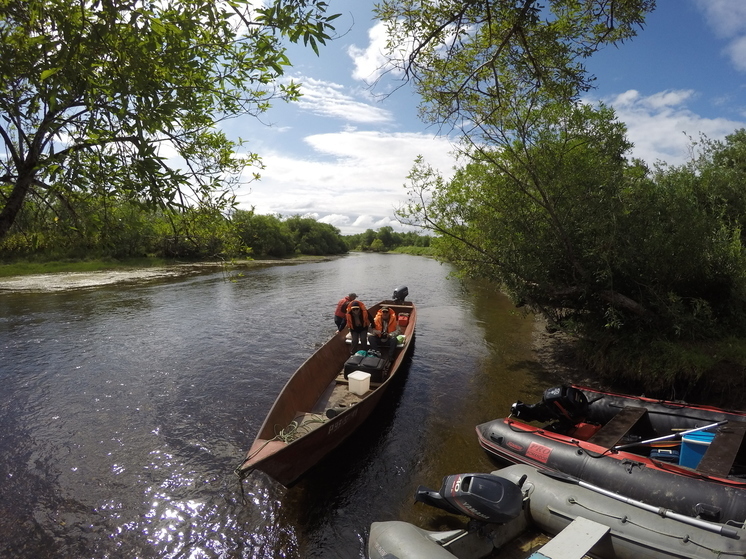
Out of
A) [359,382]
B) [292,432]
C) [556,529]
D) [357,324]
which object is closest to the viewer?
[556,529]

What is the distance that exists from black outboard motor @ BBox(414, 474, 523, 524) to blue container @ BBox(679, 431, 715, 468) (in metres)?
3.06

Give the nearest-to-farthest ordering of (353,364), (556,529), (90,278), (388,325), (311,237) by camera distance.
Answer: (556,529)
(353,364)
(388,325)
(90,278)
(311,237)

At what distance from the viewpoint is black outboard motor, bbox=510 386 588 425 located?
754cm

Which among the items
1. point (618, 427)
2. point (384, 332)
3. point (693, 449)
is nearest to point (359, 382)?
point (384, 332)

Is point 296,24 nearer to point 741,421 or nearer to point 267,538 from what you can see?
point 267,538

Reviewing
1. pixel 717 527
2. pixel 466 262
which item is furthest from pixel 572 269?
pixel 717 527

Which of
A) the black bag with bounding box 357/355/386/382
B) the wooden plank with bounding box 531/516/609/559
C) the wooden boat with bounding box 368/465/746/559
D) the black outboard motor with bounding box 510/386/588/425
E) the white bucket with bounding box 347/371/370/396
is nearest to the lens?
the wooden plank with bounding box 531/516/609/559

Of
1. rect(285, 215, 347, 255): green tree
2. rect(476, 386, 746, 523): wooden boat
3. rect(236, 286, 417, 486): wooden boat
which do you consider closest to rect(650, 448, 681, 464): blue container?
rect(476, 386, 746, 523): wooden boat

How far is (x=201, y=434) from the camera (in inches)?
315

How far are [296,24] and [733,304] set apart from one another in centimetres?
1132

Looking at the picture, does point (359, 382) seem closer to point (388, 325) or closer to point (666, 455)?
point (388, 325)

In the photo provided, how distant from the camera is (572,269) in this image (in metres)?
10.6

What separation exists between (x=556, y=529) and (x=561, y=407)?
273cm

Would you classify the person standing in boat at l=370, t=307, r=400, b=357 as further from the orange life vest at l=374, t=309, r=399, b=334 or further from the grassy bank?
the grassy bank
